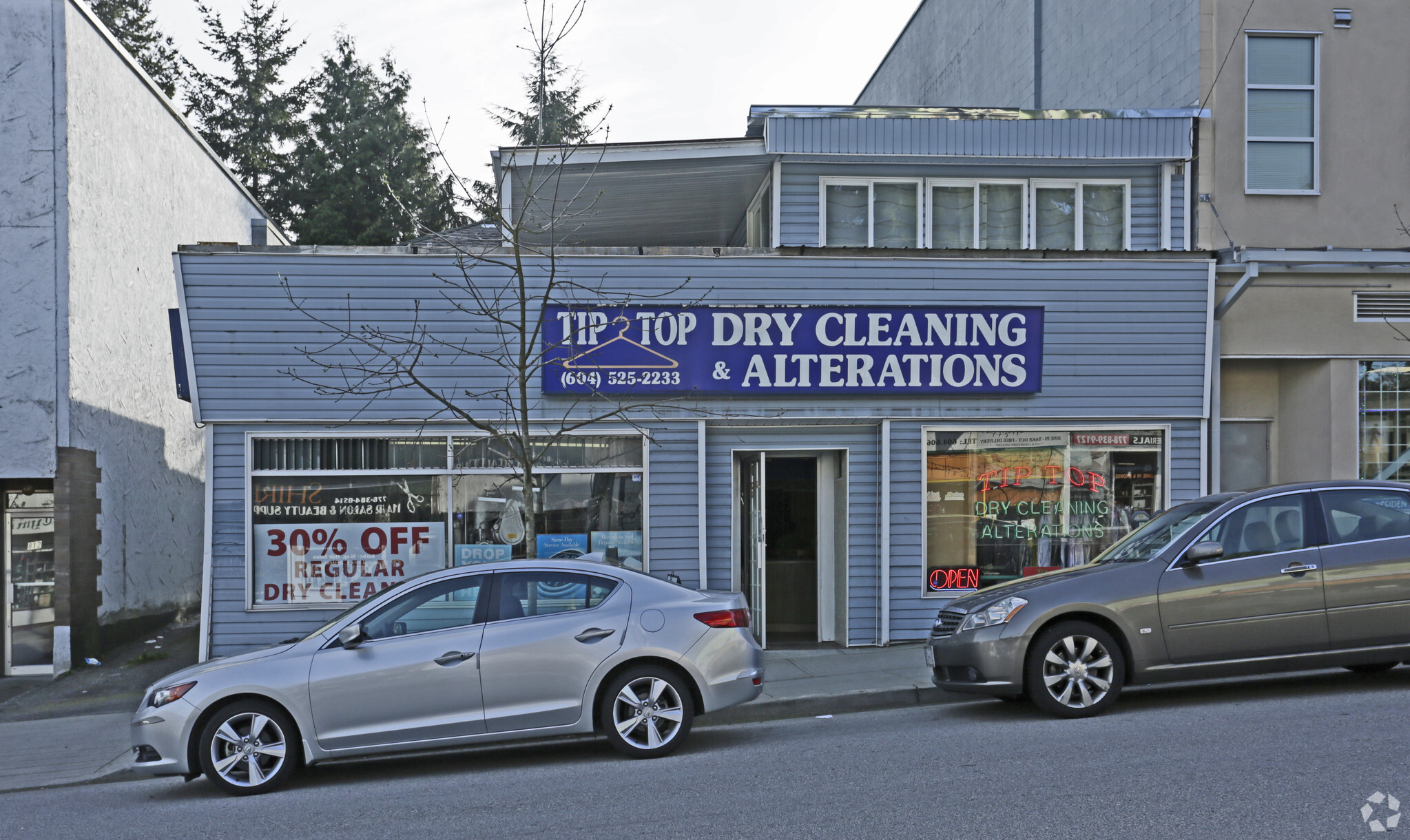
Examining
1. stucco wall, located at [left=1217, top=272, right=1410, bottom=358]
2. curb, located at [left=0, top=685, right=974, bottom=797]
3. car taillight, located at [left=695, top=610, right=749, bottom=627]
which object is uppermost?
stucco wall, located at [left=1217, top=272, right=1410, bottom=358]

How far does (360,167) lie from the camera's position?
136ft

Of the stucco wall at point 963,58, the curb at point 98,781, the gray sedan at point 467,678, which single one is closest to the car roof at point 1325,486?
the gray sedan at point 467,678

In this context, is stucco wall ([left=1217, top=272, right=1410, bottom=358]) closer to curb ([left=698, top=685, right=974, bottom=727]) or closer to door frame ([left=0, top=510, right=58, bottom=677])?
curb ([left=698, top=685, right=974, bottom=727])

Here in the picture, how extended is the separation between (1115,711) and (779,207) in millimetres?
7092

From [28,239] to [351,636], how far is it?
851 centimetres

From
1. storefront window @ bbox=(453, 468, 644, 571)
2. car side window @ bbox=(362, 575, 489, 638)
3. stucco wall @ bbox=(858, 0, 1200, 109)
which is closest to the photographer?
car side window @ bbox=(362, 575, 489, 638)

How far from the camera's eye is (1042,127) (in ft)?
43.8

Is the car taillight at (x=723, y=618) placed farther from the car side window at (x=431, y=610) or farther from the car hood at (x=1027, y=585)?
the car hood at (x=1027, y=585)

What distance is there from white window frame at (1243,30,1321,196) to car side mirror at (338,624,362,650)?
11356 mm

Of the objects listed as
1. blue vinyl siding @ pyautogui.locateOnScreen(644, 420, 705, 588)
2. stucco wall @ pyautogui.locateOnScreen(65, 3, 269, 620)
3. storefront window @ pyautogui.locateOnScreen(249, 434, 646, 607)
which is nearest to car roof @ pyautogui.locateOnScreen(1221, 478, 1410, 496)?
blue vinyl siding @ pyautogui.locateOnScreen(644, 420, 705, 588)

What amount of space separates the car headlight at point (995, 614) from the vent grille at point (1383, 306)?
7765mm

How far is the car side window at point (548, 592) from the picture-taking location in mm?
7934

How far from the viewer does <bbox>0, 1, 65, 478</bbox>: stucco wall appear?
43.2 ft

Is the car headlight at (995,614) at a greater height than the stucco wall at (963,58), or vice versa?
the stucco wall at (963,58)
